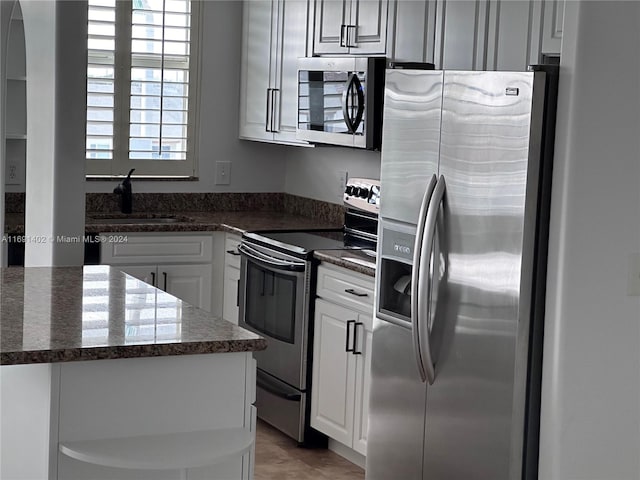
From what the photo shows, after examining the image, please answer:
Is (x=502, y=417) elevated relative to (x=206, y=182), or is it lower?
lower

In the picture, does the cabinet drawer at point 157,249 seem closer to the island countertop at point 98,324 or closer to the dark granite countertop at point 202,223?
the dark granite countertop at point 202,223

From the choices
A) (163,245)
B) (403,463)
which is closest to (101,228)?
(163,245)

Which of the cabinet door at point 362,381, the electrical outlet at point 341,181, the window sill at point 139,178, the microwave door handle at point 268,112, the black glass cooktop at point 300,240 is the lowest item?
the cabinet door at point 362,381

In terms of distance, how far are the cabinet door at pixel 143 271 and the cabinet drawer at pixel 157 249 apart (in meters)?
0.03

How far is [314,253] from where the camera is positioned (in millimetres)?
4418

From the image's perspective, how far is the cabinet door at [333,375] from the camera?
4.25 metres

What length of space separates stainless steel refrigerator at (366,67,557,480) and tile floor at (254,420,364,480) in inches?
26.0

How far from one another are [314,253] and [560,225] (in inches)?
64.6

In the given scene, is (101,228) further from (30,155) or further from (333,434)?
(333,434)

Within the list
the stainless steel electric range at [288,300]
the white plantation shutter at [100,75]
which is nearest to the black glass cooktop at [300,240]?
the stainless steel electric range at [288,300]

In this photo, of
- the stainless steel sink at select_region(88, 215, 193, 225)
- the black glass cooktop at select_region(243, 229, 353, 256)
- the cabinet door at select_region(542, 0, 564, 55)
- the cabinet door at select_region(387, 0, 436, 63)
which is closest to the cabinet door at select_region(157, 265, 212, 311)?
the stainless steel sink at select_region(88, 215, 193, 225)

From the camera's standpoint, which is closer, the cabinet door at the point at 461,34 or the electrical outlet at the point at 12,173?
the cabinet door at the point at 461,34

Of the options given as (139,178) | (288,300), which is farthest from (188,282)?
(288,300)

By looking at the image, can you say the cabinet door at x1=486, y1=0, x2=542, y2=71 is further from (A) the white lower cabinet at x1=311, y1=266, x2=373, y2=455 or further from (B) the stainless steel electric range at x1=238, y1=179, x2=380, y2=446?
(B) the stainless steel electric range at x1=238, y1=179, x2=380, y2=446
